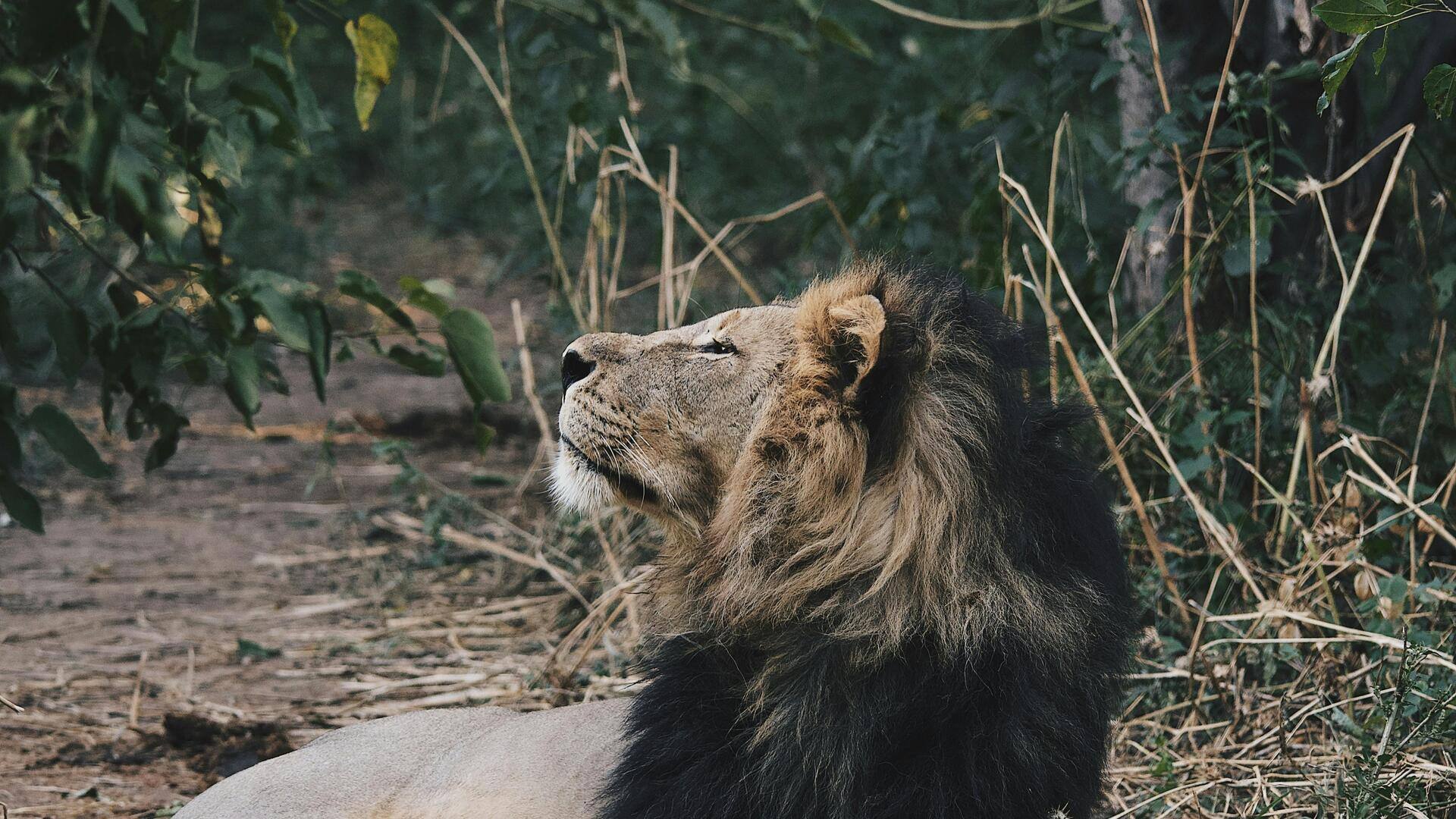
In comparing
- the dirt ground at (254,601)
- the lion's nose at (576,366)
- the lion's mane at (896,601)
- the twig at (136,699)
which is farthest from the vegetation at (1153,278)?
the twig at (136,699)

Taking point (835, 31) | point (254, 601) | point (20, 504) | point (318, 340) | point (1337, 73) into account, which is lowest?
point (254, 601)

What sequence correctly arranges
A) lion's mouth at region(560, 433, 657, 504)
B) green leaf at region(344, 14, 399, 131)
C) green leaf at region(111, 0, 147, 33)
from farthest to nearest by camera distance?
lion's mouth at region(560, 433, 657, 504) < green leaf at region(344, 14, 399, 131) < green leaf at region(111, 0, 147, 33)

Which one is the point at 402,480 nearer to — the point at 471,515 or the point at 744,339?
the point at 471,515

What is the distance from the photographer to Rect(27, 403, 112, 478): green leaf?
2.37 m

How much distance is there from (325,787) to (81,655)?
5.82 feet

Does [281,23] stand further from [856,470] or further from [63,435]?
[856,470]

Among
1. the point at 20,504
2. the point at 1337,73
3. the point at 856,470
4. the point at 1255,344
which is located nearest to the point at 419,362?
the point at 20,504

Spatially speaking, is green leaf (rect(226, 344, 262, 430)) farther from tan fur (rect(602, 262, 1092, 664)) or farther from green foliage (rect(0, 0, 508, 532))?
tan fur (rect(602, 262, 1092, 664))

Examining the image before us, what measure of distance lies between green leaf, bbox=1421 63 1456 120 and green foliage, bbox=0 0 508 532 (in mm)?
1677

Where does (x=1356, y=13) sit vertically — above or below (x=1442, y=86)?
above

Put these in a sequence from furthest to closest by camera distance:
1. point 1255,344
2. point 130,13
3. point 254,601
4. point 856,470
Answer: point 254,601, point 1255,344, point 856,470, point 130,13

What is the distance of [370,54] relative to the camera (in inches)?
93.3

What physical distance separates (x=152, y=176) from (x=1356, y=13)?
70.1 inches

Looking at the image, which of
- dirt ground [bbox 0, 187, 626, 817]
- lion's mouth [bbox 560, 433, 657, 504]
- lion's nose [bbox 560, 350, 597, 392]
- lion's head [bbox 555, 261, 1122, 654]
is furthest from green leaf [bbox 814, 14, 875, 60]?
dirt ground [bbox 0, 187, 626, 817]
